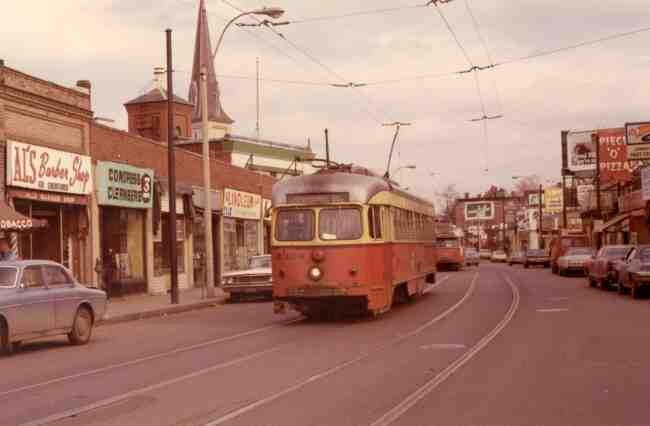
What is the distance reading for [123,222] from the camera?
3142 cm

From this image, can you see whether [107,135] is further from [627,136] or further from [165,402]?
[627,136]

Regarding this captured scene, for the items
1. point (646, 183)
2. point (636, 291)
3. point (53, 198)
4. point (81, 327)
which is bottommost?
point (636, 291)

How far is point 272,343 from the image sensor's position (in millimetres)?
15297

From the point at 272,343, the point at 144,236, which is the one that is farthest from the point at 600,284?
the point at 272,343

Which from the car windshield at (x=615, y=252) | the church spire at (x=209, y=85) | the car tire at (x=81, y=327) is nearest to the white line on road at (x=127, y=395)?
the car tire at (x=81, y=327)

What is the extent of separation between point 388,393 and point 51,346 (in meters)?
8.92

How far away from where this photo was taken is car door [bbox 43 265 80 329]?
51.3 ft

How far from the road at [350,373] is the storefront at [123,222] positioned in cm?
983

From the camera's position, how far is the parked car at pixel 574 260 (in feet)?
143

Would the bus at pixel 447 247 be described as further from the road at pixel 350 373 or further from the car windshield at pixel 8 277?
the car windshield at pixel 8 277

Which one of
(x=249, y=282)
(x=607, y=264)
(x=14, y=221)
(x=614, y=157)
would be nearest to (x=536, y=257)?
(x=614, y=157)

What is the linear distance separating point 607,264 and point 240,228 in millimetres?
21170

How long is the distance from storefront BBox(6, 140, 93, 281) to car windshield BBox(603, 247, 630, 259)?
16.9 m

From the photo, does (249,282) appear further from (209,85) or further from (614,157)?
(209,85)
